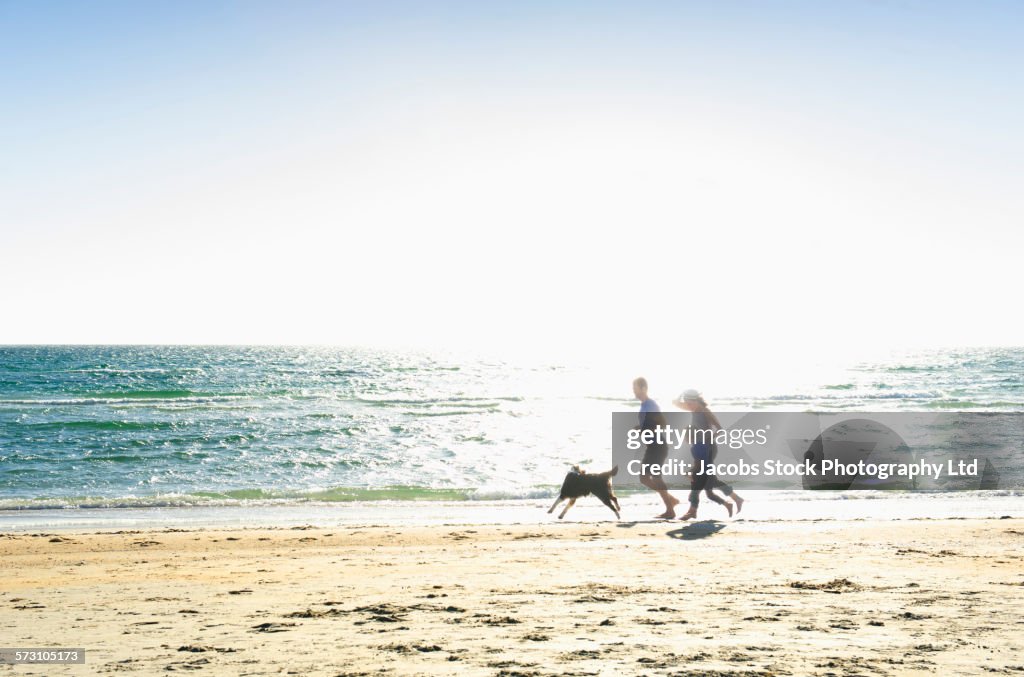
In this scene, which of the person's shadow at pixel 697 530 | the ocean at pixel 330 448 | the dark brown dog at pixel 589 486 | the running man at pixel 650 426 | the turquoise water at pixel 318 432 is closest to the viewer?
the person's shadow at pixel 697 530

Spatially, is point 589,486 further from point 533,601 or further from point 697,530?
point 533,601

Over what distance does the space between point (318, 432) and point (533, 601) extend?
20711 millimetres

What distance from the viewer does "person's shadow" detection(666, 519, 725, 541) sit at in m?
9.15

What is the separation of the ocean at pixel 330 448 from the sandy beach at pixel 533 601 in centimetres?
325

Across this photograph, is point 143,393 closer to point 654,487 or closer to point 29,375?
point 29,375

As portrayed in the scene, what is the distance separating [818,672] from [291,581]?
4921 millimetres

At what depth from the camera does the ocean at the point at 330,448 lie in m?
13.8

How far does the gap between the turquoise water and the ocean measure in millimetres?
88

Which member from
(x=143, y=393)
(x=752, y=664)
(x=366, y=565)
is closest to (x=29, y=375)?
(x=143, y=393)
